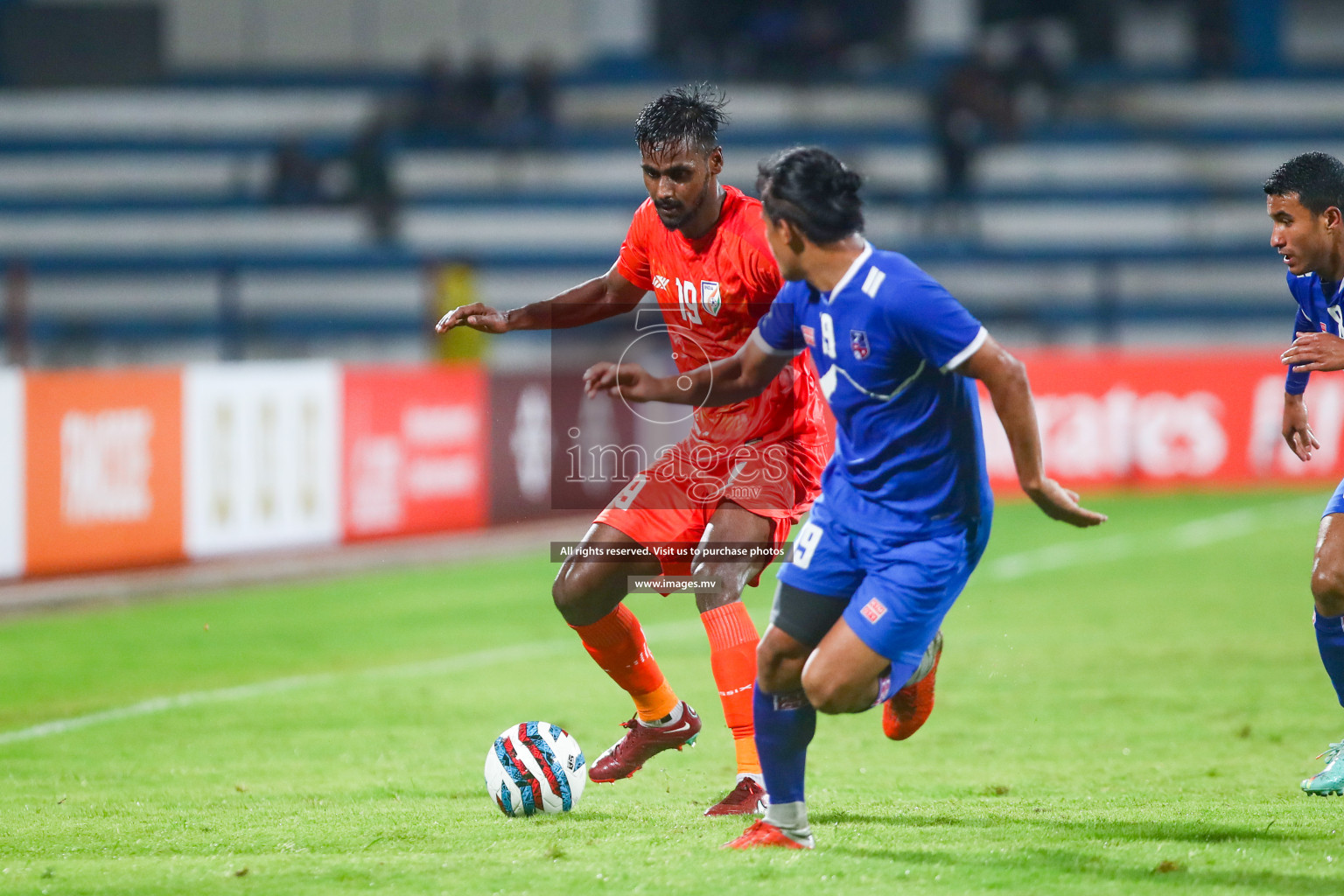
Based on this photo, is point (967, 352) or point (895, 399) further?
point (895, 399)

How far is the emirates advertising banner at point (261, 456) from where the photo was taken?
12172 mm

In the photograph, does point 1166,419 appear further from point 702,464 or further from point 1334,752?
point 702,464

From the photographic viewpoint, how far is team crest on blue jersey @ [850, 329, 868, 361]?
463 cm

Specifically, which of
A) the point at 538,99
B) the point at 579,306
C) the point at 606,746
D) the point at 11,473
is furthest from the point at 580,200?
the point at 579,306

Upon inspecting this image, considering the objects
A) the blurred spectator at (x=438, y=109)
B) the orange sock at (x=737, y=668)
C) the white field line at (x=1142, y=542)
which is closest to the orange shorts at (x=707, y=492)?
the orange sock at (x=737, y=668)

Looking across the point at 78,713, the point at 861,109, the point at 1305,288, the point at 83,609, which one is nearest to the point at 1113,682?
the point at 1305,288

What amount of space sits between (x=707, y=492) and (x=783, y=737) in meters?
1.22

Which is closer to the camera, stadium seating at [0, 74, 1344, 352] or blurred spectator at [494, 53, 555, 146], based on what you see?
stadium seating at [0, 74, 1344, 352]

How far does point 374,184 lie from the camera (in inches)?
904

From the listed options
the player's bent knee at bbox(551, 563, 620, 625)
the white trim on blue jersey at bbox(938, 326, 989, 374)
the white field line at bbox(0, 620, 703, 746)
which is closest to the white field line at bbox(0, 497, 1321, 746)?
the white field line at bbox(0, 620, 703, 746)

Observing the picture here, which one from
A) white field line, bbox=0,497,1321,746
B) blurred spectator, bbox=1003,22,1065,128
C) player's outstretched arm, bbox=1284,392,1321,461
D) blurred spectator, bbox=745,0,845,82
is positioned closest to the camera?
player's outstretched arm, bbox=1284,392,1321,461

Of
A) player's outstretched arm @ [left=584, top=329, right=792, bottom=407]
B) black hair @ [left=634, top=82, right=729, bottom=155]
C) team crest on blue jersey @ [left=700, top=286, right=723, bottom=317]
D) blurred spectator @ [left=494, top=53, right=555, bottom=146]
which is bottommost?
player's outstretched arm @ [left=584, top=329, right=792, bottom=407]

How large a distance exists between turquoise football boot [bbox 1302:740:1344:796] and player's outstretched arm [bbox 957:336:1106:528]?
187cm

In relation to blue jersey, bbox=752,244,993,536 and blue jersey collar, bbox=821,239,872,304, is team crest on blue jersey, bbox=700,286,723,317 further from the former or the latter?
blue jersey collar, bbox=821,239,872,304
